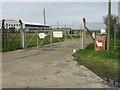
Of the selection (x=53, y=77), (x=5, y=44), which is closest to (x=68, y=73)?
Result: (x=53, y=77)

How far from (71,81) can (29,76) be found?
170 cm

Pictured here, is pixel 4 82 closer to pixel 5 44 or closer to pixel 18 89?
pixel 18 89

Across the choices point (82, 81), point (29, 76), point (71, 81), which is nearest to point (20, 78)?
point (29, 76)

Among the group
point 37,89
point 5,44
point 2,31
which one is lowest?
point 37,89

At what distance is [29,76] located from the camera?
5883 millimetres

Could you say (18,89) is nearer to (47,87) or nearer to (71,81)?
(47,87)

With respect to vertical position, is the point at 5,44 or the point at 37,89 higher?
the point at 5,44

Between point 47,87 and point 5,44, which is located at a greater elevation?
point 5,44

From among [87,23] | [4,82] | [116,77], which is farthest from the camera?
[87,23]

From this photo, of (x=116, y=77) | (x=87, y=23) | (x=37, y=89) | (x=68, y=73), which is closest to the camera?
(x=37, y=89)

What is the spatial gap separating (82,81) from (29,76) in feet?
6.74

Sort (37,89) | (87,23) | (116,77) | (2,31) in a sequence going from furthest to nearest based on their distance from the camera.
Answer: (2,31)
(87,23)
(116,77)
(37,89)

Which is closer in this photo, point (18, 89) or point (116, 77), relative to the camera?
point (18, 89)

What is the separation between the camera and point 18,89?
453 cm
